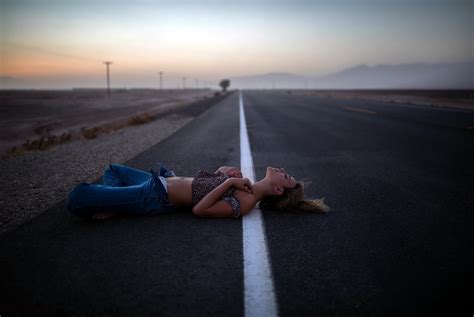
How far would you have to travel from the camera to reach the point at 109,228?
339 centimetres

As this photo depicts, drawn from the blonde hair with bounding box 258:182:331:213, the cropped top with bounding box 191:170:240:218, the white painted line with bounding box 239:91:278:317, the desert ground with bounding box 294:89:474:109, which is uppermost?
the desert ground with bounding box 294:89:474:109

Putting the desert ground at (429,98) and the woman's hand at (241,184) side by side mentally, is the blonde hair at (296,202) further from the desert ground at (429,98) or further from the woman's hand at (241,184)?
the desert ground at (429,98)

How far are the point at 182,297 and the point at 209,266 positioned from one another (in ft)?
1.40

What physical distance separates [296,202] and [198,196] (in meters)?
1.06

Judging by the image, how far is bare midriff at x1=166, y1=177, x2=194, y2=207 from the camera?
12.1ft

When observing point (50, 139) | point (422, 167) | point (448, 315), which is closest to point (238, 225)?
point (448, 315)

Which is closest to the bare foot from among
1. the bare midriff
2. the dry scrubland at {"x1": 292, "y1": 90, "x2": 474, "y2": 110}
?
the bare midriff

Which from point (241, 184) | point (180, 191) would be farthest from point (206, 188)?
point (241, 184)

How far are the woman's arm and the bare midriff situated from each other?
21 centimetres

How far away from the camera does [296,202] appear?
3.71 m

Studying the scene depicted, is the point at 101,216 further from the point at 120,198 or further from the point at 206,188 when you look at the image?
the point at 206,188

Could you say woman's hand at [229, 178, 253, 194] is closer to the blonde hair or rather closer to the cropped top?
the cropped top

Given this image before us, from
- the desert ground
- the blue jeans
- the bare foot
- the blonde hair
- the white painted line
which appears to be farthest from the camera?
the desert ground

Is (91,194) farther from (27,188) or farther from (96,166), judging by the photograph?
(96,166)
